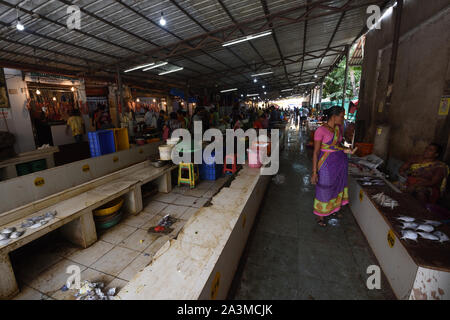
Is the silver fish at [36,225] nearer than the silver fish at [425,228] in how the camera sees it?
No

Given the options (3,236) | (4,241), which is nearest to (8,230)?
(3,236)

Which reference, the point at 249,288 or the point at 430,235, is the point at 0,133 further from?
the point at 430,235

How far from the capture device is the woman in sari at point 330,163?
3062 millimetres

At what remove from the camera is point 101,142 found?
5750 millimetres

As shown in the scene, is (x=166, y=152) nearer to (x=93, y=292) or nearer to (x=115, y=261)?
(x=115, y=261)

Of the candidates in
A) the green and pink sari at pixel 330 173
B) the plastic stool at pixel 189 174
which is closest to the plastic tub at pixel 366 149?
the green and pink sari at pixel 330 173

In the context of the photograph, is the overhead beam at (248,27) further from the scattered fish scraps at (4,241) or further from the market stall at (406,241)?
the scattered fish scraps at (4,241)

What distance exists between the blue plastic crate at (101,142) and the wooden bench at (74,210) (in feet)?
5.54

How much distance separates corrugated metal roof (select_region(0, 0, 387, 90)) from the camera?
4852 millimetres

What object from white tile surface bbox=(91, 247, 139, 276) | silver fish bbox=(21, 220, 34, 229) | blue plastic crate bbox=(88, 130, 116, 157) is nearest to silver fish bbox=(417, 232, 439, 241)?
white tile surface bbox=(91, 247, 139, 276)

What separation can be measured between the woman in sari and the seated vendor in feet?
4.38

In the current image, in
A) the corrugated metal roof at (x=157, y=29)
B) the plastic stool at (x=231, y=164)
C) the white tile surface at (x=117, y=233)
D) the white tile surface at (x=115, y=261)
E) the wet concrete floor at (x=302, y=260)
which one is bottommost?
the white tile surface at (x=115, y=261)

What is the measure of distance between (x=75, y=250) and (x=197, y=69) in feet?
35.0

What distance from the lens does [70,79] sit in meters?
9.06
